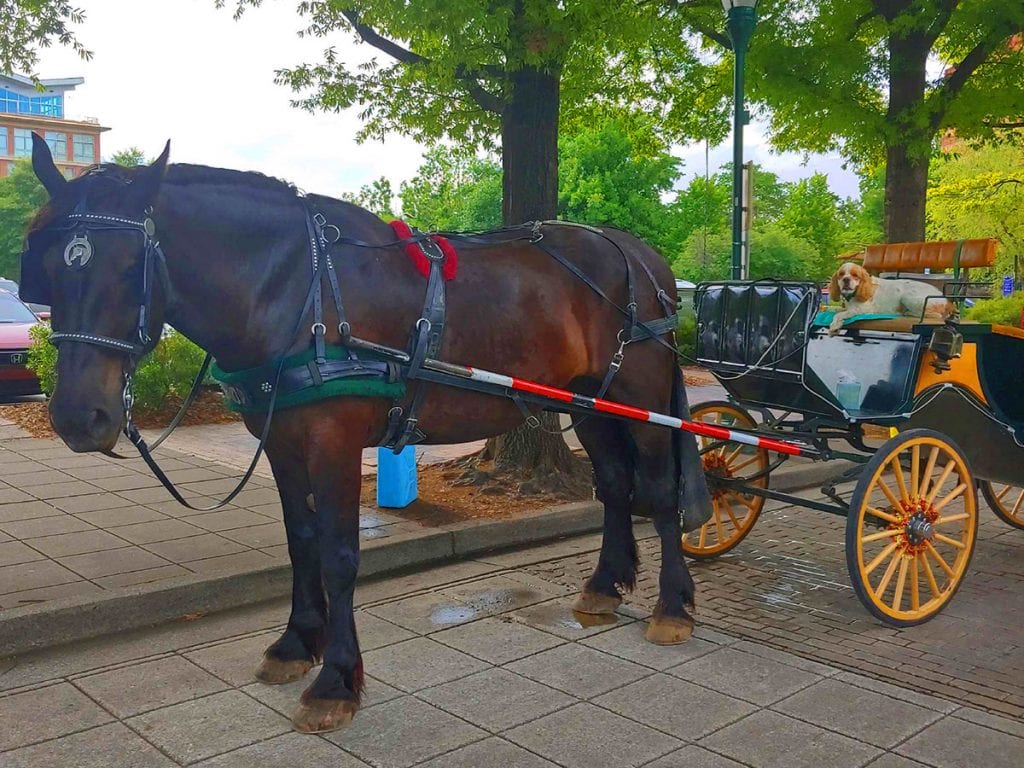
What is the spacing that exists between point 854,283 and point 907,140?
7.10 m

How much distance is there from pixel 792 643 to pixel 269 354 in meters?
2.87

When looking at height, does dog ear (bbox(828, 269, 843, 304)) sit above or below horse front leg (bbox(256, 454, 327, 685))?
above

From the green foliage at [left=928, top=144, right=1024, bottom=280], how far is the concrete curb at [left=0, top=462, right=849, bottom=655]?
27228 millimetres

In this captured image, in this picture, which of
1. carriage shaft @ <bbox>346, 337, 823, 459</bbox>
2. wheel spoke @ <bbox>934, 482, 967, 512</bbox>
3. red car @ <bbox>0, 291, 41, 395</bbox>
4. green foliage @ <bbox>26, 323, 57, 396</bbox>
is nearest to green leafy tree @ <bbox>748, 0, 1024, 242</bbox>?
wheel spoke @ <bbox>934, 482, 967, 512</bbox>

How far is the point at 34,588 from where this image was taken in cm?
477

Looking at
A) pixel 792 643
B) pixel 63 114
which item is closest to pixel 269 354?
pixel 792 643

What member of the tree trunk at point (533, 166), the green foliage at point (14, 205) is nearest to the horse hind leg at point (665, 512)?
the tree trunk at point (533, 166)

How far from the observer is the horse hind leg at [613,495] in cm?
491

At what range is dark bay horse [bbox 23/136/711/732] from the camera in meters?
3.13

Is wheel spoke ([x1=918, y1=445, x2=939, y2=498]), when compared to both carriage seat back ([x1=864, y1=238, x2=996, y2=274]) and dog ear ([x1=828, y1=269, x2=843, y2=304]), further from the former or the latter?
carriage seat back ([x1=864, y1=238, x2=996, y2=274])

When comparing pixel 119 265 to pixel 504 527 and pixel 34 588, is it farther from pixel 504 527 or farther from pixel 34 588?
pixel 504 527

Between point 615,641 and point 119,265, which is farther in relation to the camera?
point 615,641

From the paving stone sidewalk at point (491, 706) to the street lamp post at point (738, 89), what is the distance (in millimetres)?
4664

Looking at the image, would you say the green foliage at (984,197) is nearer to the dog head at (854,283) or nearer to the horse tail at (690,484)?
the dog head at (854,283)
